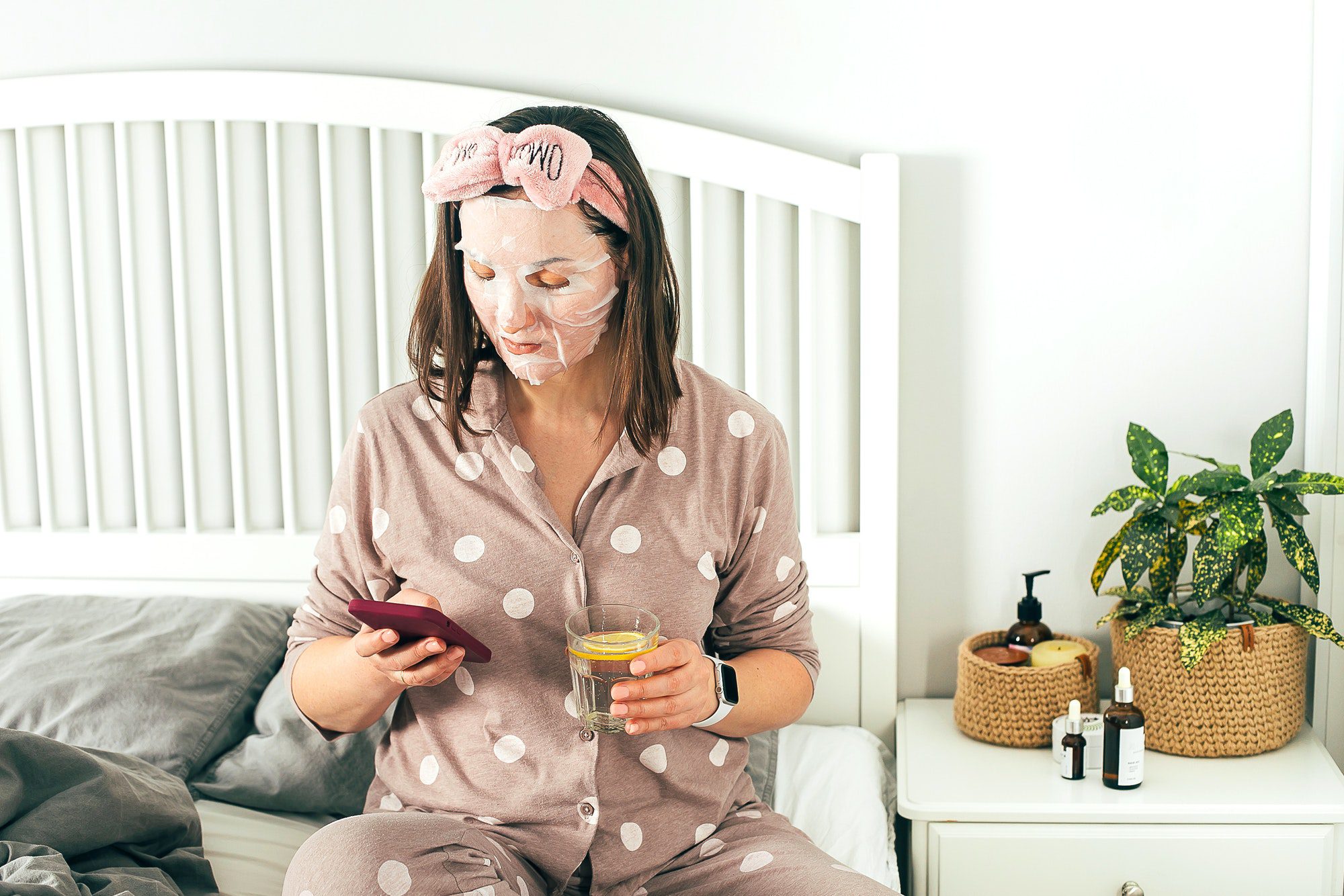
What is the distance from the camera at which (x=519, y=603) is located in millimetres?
1092

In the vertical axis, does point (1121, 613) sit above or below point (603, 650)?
below

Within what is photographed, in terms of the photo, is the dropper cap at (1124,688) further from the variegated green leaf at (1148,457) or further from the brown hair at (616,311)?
the brown hair at (616,311)

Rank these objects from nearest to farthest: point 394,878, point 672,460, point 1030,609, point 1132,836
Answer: point 394,878
point 672,460
point 1132,836
point 1030,609

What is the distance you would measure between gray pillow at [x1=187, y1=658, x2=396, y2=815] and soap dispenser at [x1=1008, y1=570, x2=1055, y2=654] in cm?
92

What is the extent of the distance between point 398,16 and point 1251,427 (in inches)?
58.5

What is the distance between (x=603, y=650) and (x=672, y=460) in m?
0.26

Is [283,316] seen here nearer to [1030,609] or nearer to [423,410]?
[423,410]

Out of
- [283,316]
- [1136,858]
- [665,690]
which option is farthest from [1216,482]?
[283,316]

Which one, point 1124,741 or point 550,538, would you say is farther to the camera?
point 1124,741

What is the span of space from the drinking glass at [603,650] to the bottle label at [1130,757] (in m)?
0.78

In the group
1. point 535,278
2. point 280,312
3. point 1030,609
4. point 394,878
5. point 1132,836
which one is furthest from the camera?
point 280,312

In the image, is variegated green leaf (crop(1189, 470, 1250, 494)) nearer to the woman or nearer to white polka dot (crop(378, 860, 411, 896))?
the woman

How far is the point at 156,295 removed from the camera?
5.96 feet

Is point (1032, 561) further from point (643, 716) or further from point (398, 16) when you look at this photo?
point (398, 16)
